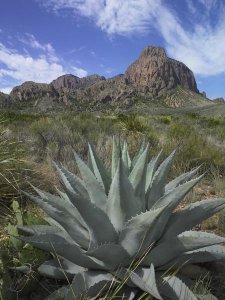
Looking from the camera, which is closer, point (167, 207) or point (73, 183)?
point (167, 207)

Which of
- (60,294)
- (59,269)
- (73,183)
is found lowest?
(60,294)

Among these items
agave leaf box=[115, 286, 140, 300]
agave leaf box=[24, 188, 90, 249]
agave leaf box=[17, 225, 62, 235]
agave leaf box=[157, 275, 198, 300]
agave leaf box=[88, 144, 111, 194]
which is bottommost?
agave leaf box=[115, 286, 140, 300]

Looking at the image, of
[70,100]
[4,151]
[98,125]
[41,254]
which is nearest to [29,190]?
[4,151]

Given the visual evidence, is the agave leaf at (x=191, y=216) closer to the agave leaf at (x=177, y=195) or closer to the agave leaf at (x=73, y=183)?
the agave leaf at (x=177, y=195)

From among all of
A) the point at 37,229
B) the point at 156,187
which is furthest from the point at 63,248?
the point at 156,187

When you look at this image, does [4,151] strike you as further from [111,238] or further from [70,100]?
[70,100]

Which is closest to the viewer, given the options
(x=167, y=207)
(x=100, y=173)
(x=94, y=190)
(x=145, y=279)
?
(x=145, y=279)

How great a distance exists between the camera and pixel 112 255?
8.26 feet

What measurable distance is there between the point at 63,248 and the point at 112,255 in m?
0.30

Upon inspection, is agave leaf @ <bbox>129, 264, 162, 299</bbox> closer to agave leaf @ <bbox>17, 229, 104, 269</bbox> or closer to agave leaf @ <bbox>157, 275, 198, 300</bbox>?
agave leaf @ <bbox>157, 275, 198, 300</bbox>

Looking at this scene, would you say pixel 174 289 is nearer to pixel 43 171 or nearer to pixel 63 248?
pixel 63 248

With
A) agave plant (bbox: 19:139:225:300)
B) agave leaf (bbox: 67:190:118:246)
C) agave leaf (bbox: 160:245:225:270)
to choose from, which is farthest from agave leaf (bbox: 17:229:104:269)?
agave leaf (bbox: 160:245:225:270)

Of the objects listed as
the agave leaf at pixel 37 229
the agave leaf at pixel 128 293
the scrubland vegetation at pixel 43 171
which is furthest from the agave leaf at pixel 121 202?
the scrubland vegetation at pixel 43 171

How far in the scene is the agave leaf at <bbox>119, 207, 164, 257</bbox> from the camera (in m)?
2.39
